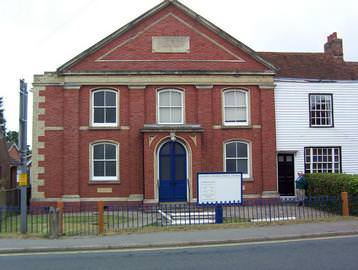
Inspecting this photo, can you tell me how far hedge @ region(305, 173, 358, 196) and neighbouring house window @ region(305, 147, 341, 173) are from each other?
3.94 ft

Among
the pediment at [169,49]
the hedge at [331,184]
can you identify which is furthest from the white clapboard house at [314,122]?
the pediment at [169,49]

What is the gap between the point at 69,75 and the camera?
22.6m

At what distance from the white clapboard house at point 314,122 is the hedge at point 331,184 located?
142 centimetres

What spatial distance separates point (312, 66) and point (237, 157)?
277 inches

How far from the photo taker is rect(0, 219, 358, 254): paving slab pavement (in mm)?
12086

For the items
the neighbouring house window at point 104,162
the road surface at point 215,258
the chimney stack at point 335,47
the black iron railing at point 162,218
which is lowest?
the road surface at point 215,258

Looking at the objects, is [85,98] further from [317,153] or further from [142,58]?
[317,153]

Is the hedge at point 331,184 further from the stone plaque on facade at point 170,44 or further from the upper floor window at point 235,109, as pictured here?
the stone plaque on facade at point 170,44

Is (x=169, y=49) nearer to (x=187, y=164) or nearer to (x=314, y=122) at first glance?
(x=187, y=164)

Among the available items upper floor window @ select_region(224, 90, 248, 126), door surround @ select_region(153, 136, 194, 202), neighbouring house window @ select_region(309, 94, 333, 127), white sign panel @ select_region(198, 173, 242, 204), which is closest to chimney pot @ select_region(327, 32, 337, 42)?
neighbouring house window @ select_region(309, 94, 333, 127)

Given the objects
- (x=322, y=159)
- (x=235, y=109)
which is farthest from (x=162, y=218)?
(x=322, y=159)

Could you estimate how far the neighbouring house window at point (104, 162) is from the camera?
22781mm

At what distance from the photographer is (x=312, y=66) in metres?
26.0

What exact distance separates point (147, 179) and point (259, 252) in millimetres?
11575
